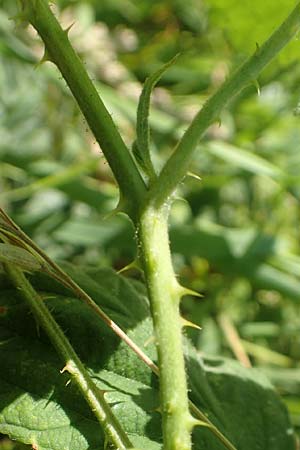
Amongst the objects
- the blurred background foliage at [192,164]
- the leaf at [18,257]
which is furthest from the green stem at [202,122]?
the blurred background foliage at [192,164]

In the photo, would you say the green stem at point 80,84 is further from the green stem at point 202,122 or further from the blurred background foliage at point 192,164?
the blurred background foliage at point 192,164

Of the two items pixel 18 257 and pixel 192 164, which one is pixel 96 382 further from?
pixel 192 164

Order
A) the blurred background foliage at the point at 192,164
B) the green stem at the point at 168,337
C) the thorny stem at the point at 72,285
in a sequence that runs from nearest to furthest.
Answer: the green stem at the point at 168,337
the thorny stem at the point at 72,285
the blurred background foliage at the point at 192,164

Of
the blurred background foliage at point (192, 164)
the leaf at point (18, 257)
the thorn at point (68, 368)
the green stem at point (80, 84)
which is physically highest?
the blurred background foliage at point (192, 164)

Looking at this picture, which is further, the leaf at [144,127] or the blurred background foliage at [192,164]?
the blurred background foliage at [192,164]

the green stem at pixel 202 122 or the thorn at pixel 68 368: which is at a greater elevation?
the green stem at pixel 202 122

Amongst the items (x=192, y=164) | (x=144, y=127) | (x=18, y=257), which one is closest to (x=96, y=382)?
(x=18, y=257)
